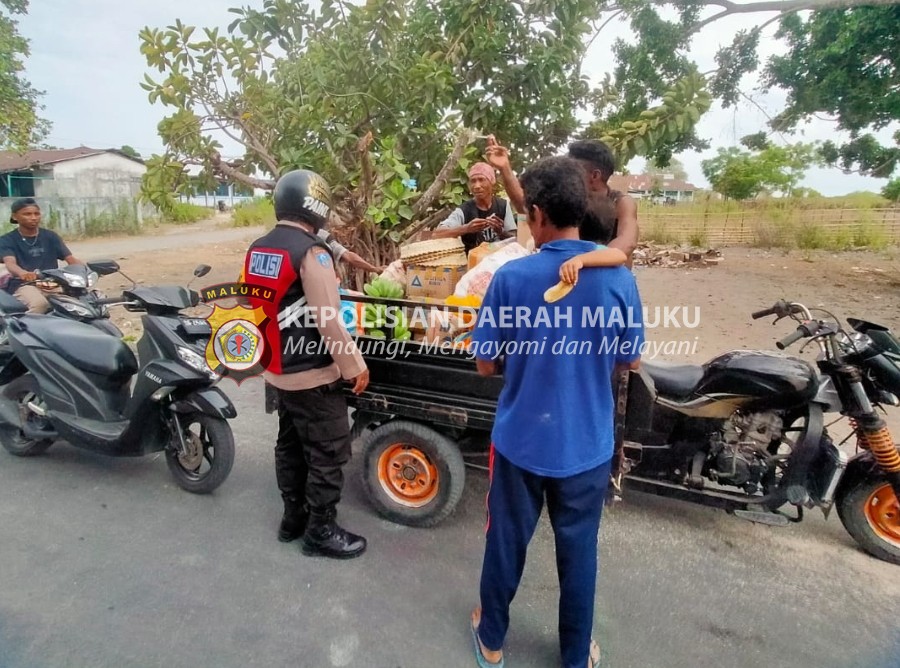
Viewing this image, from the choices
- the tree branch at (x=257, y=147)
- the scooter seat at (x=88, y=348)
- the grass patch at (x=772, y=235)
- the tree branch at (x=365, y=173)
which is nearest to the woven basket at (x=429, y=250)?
the tree branch at (x=365, y=173)

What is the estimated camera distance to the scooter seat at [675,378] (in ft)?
9.21

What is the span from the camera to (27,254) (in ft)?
15.9

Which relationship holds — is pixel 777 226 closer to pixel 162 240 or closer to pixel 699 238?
pixel 699 238

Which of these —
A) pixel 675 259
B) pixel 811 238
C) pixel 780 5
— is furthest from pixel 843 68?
pixel 811 238

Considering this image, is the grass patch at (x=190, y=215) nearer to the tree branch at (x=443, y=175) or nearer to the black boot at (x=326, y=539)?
the tree branch at (x=443, y=175)

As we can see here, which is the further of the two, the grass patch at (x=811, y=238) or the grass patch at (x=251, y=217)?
the grass patch at (x=251, y=217)

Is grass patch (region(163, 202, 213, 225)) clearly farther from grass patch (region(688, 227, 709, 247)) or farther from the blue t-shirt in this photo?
the blue t-shirt

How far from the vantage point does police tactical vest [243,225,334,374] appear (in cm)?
240

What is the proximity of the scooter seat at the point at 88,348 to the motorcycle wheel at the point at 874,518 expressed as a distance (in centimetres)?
392

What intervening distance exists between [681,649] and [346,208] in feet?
13.8

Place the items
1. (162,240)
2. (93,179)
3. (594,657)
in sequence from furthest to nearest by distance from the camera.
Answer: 1. (93,179)
2. (162,240)
3. (594,657)

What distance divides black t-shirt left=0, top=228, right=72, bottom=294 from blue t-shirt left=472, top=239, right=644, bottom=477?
4726 millimetres

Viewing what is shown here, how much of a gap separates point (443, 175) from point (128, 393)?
2.97 metres

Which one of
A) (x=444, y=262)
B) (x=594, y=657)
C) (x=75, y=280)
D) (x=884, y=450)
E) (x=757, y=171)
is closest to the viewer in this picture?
(x=594, y=657)
